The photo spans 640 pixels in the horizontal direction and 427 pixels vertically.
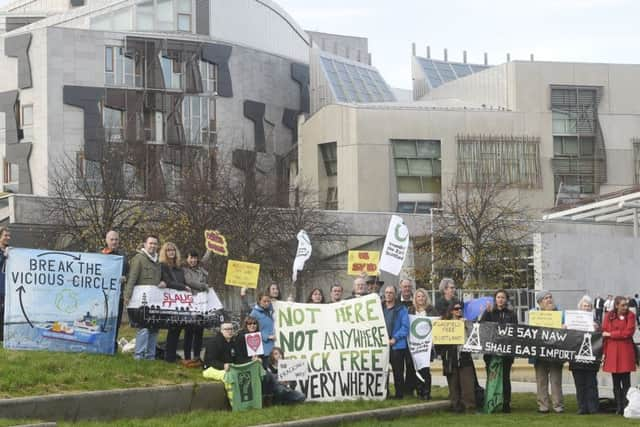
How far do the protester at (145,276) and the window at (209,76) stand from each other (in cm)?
6753

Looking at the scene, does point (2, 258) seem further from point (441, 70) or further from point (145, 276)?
point (441, 70)

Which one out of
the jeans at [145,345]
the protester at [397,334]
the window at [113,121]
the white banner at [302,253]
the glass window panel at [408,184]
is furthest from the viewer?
the window at [113,121]

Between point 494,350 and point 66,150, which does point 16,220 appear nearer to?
point 66,150

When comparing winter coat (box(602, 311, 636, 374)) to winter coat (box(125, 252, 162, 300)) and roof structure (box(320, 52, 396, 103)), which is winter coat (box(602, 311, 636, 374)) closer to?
winter coat (box(125, 252, 162, 300))

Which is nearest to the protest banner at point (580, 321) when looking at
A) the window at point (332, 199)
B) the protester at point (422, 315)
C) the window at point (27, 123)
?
the protester at point (422, 315)

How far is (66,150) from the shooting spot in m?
82.9

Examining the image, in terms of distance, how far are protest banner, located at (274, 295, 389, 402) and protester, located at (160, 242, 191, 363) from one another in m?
1.48

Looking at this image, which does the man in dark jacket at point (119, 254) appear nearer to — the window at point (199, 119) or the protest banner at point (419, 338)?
the protest banner at point (419, 338)

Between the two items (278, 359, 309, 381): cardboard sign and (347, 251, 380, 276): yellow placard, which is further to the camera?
(347, 251, 380, 276): yellow placard

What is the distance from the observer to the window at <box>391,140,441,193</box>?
82.2 metres

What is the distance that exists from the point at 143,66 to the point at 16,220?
21726mm

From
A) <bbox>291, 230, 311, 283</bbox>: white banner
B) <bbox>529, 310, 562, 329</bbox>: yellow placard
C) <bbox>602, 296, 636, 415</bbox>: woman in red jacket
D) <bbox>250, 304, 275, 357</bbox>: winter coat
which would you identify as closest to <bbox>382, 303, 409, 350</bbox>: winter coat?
<bbox>250, 304, 275, 357</bbox>: winter coat

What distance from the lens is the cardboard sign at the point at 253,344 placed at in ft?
66.1

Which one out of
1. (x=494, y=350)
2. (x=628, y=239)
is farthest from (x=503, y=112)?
(x=494, y=350)
